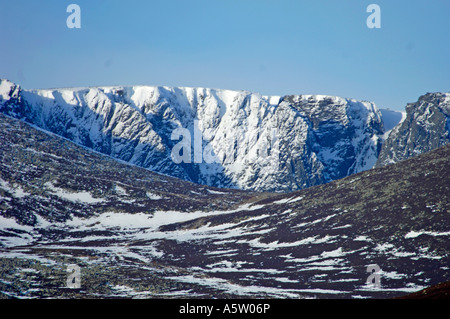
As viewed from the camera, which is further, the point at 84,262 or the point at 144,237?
the point at 144,237

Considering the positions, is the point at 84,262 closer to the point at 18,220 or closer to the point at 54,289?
the point at 54,289

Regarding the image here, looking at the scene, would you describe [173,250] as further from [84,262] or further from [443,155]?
[443,155]

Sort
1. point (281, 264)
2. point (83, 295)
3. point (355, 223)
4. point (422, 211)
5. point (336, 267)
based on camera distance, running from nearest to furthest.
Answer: point (83, 295)
point (336, 267)
point (281, 264)
point (422, 211)
point (355, 223)

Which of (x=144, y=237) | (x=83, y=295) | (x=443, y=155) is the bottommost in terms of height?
(x=83, y=295)

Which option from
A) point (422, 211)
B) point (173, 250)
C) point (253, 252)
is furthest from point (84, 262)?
point (422, 211)

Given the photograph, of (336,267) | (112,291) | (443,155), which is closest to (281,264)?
(336,267)
